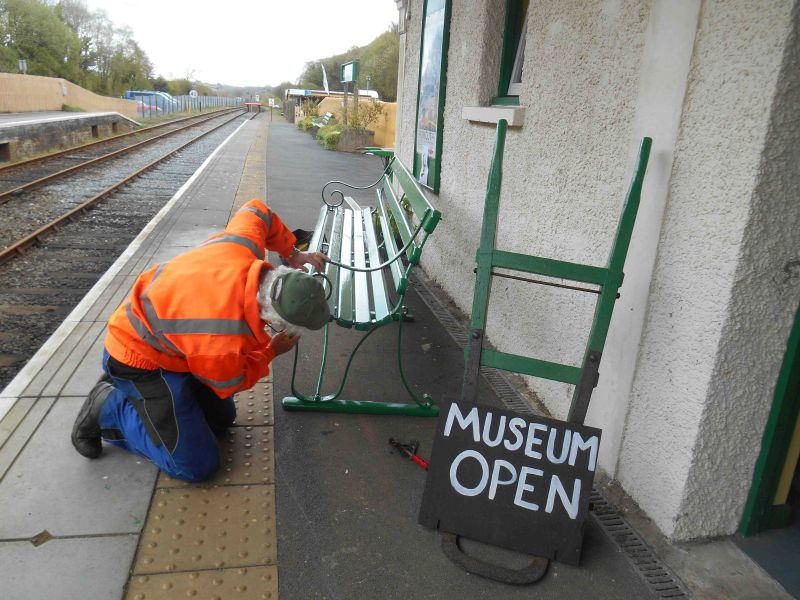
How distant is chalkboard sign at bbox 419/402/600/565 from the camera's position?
2.35 meters

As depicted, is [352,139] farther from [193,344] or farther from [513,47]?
[193,344]

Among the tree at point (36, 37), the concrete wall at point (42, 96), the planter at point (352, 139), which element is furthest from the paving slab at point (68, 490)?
the tree at point (36, 37)

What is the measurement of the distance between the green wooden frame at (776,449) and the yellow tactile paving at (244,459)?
211 cm

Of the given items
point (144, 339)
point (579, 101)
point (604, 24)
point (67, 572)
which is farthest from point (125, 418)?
point (604, 24)

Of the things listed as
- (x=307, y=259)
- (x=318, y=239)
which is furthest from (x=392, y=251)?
(x=307, y=259)

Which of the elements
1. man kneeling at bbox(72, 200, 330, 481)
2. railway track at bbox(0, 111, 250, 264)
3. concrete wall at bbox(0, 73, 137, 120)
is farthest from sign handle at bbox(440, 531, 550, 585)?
concrete wall at bbox(0, 73, 137, 120)

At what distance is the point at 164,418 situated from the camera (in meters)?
2.66

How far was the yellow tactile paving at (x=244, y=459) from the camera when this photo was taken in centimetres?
279

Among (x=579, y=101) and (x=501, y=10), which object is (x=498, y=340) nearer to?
(x=579, y=101)

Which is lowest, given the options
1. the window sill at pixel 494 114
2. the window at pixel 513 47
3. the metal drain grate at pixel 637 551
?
the metal drain grate at pixel 637 551

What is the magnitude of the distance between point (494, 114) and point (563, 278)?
1997 mm

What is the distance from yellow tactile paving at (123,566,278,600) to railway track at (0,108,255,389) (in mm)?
2680

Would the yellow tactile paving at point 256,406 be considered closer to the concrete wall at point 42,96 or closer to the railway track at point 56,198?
the railway track at point 56,198

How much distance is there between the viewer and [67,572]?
2.19 meters
